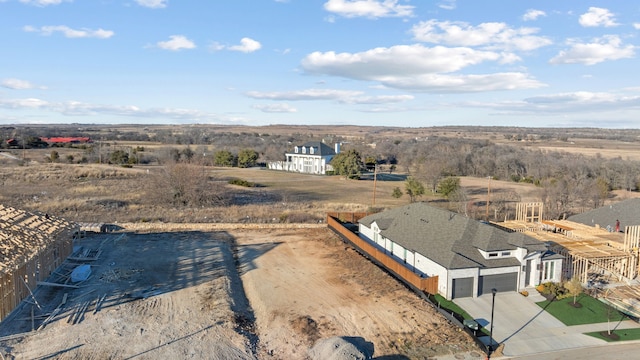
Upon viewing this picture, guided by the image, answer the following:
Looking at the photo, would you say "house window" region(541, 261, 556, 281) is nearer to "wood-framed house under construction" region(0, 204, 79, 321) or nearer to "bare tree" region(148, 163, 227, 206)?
"wood-framed house under construction" region(0, 204, 79, 321)

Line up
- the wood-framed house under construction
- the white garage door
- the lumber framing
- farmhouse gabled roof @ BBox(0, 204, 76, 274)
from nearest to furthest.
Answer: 1. the wood-framed house under construction
2. farmhouse gabled roof @ BBox(0, 204, 76, 274)
3. the white garage door
4. the lumber framing

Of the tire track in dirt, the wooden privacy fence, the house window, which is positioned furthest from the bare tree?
the house window

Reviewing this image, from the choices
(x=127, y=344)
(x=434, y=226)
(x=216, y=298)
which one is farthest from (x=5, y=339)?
(x=434, y=226)

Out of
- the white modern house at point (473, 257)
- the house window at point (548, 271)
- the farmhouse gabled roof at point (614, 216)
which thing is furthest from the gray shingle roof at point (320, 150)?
the house window at point (548, 271)

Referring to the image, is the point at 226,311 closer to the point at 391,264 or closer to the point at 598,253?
the point at 391,264

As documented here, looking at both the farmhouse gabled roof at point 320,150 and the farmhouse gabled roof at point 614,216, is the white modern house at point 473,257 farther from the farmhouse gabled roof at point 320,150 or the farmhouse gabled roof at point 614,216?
the farmhouse gabled roof at point 320,150

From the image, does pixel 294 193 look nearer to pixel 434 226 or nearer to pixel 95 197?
pixel 95 197
